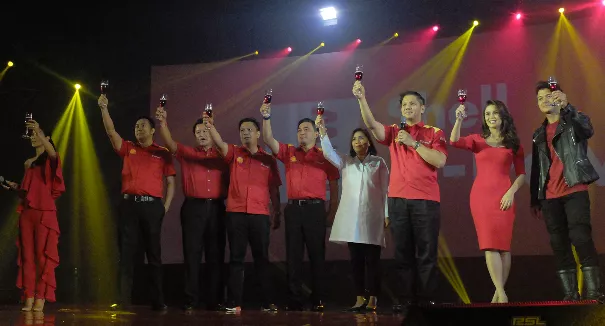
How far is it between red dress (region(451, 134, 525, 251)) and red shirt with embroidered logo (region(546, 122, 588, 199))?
0.26 metres

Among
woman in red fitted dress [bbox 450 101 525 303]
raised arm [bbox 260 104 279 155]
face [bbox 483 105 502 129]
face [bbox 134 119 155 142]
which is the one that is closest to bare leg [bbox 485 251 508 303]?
woman in red fitted dress [bbox 450 101 525 303]

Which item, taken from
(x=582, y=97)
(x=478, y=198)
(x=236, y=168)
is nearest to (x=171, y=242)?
(x=236, y=168)

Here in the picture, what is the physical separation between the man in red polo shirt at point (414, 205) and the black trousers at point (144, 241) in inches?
74.2

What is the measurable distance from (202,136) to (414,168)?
1.91 metres

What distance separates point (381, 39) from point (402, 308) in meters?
2.84

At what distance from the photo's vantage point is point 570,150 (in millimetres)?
4016

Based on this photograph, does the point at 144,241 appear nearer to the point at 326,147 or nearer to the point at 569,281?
the point at 326,147

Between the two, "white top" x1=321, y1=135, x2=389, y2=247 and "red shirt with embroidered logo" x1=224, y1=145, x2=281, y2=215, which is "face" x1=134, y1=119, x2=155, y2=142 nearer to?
"red shirt with embroidered logo" x1=224, y1=145, x2=281, y2=215

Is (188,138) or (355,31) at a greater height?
(355,31)

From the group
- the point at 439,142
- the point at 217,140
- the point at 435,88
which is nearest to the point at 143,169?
the point at 217,140

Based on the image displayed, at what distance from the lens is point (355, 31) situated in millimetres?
6348

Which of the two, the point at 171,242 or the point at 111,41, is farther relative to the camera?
the point at 111,41

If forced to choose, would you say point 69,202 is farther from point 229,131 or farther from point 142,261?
point 229,131

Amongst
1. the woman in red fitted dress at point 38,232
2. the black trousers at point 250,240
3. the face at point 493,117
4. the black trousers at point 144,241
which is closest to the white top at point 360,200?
the black trousers at point 250,240
